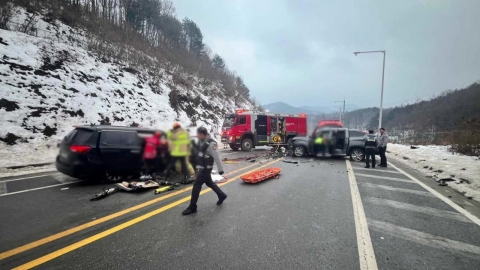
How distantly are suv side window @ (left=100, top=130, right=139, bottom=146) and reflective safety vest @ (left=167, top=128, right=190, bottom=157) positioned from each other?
532 mm

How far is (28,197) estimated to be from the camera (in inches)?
188

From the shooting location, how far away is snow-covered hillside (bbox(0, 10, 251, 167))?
9484 mm

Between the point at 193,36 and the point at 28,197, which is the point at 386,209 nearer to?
the point at 28,197

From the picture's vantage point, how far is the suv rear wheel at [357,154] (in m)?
11.3

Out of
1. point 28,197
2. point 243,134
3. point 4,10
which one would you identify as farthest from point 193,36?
point 28,197

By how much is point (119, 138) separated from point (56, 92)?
1366 centimetres

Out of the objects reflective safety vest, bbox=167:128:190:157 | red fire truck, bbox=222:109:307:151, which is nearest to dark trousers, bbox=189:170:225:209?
reflective safety vest, bbox=167:128:190:157

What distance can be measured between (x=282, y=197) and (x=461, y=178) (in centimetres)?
649

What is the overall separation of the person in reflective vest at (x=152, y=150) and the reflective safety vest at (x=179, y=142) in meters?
0.11

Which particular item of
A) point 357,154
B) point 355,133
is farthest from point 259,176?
point 355,133

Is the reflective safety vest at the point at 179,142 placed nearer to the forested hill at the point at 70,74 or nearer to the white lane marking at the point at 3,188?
the forested hill at the point at 70,74

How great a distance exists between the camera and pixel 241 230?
347 centimetres

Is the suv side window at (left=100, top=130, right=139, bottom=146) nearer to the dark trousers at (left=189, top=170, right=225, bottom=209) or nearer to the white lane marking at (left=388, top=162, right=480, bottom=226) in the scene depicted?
the dark trousers at (left=189, top=170, right=225, bottom=209)

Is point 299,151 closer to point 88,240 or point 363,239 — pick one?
point 363,239
